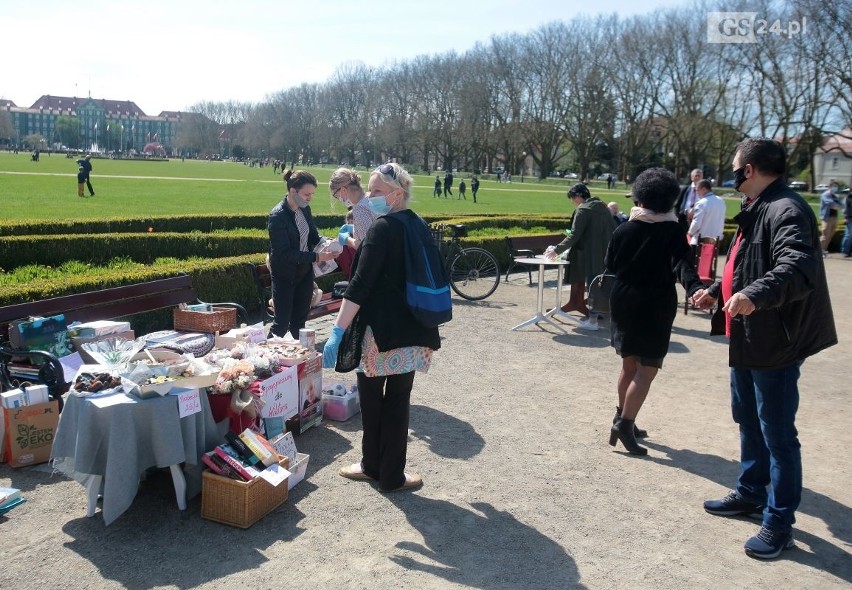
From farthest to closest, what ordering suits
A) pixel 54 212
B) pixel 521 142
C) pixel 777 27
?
pixel 521 142, pixel 777 27, pixel 54 212

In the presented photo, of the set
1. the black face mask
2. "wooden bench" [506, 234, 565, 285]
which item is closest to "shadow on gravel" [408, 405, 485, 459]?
the black face mask

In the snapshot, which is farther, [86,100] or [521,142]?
[86,100]

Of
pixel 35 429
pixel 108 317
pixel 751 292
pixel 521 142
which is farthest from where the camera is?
pixel 521 142

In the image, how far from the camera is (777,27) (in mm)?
47156

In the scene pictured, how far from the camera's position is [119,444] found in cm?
356

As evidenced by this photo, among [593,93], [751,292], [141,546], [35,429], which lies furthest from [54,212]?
[593,93]

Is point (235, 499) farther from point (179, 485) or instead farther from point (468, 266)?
point (468, 266)

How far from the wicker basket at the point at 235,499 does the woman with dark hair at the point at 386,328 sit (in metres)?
0.69

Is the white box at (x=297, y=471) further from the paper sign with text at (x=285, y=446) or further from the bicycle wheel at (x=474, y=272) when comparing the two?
the bicycle wheel at (x=474, y=272)

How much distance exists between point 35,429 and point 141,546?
1431 millimetres

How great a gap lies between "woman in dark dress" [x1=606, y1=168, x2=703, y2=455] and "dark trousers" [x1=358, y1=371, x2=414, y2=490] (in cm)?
150

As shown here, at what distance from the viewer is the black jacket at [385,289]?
371 centimetres

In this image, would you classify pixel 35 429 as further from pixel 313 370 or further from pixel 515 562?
pixel 515 562

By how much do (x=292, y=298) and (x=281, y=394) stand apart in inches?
69.5
